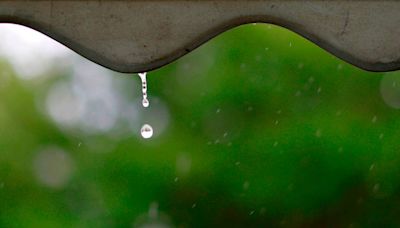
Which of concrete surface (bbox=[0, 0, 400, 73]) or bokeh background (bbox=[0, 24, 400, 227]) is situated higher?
bokeh background (bbox=[0, 24, 400, 227])

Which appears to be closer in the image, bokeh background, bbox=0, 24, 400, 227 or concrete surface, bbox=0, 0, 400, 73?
concrete surface, bbox=0, 0, 400, 73

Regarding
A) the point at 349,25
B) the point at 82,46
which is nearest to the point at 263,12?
the point at 349,25

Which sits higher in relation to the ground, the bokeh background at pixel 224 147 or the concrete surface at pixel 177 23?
the bokeh background at pixel 224 147

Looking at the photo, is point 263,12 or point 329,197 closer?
point 263,12

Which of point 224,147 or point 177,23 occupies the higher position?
point 224,147

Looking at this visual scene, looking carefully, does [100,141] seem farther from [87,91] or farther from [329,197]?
[329,197]
